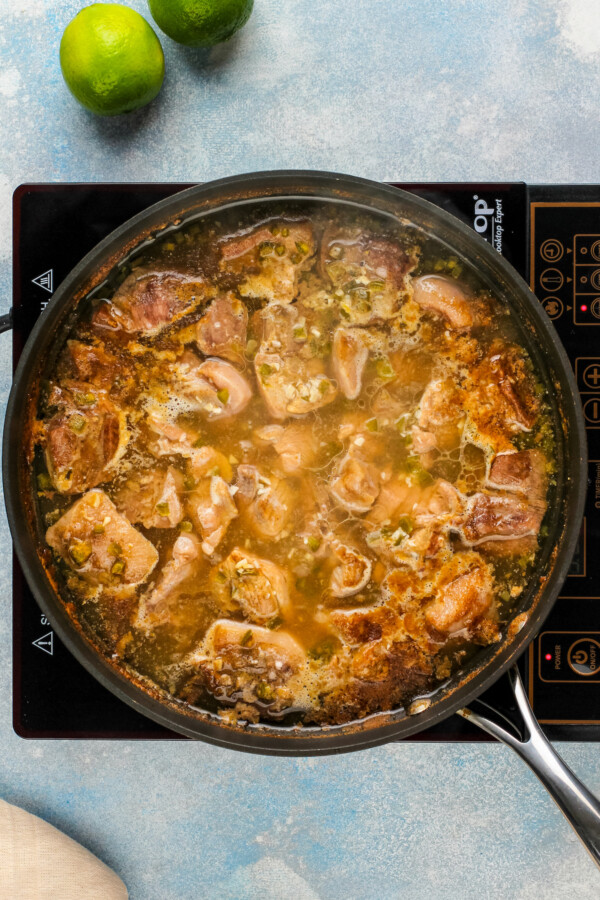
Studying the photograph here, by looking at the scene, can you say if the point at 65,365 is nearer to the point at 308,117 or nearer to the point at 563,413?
the point at 308,117

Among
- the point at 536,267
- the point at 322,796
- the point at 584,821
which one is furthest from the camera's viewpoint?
the point at 322,796

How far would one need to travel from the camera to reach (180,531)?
2.15 meters

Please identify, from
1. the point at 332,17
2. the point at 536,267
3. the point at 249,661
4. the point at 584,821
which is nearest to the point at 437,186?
the point at 536,267

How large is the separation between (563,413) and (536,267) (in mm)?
539

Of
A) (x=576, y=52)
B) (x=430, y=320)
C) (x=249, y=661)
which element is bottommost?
(x=249, y=661)

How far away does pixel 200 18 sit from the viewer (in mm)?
2168

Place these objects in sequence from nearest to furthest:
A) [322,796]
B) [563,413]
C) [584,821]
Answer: [584,821]
[563,413]
[322,796]

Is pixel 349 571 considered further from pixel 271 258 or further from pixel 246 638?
pixel 271 258

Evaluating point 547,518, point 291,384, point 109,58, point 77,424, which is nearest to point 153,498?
point 77,424

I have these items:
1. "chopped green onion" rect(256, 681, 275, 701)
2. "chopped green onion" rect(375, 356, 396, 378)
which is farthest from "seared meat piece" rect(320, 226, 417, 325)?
"chopped green onion" rect(256, 681, 275, 701)

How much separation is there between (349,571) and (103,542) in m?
0.74

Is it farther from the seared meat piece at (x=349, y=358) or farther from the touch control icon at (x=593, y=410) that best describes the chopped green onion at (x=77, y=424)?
the touch control icon at (x=593, y=410)

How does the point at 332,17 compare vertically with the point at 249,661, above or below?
above

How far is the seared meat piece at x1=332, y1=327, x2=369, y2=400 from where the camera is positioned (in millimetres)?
2129
